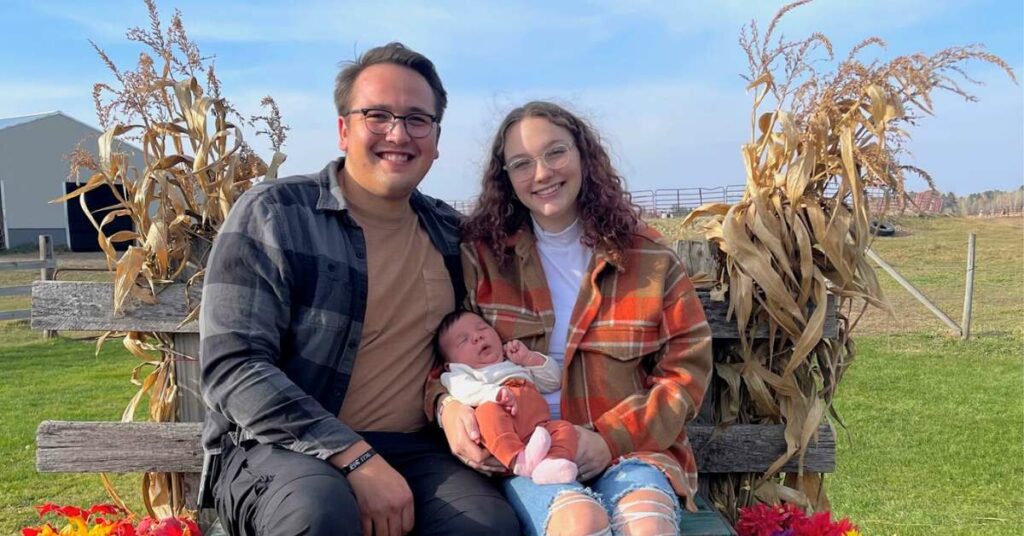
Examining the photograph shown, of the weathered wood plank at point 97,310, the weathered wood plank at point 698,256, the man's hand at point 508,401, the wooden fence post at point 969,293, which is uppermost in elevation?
the weathered wood plank at point 698,256

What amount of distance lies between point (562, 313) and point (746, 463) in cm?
95

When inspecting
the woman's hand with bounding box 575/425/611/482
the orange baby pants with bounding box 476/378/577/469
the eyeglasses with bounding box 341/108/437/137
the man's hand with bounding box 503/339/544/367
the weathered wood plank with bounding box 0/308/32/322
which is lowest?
the weathered wood plank with bounding box 0/308/32/322

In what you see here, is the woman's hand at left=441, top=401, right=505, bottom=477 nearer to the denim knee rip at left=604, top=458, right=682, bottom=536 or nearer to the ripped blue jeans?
the ripped blue jeans

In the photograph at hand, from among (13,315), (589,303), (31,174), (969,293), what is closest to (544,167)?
(589,303)

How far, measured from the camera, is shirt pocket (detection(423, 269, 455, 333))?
2709mm

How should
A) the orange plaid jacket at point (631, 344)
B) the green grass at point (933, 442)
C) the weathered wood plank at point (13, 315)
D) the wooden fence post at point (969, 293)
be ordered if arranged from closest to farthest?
the orange plaid jacket at point (631, 344)
the green grass at point (933, 442)
the wooden fence post at point (969, 293)
the weathered wood plank at point (13, 315)

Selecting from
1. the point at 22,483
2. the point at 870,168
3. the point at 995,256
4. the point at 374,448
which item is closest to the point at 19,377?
the point at 22,483

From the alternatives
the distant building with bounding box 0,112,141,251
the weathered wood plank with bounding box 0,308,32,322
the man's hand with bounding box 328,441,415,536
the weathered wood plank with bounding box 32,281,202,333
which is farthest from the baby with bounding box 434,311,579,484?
the distant building with bounding box 0,112,141,251

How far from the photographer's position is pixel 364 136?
8.59 ft

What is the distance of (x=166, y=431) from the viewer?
2.90 meters

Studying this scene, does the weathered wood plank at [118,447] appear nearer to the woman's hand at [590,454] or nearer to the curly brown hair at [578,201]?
the curly brown hair at [578,201]

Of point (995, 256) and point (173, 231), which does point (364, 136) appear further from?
point (995, 256)

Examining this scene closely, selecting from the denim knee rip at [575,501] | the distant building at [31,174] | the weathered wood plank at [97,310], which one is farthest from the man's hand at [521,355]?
the distant building at [31,174]

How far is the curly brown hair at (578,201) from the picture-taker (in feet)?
9.02
